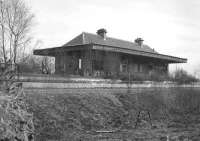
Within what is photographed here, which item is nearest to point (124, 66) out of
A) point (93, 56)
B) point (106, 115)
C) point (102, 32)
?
point (102, 32)

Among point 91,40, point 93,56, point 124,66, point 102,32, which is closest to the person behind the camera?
point 93,56

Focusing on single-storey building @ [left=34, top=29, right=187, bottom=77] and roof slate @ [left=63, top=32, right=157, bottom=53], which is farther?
roof slate @ [left=63, top=32, right=157, bottom=53]

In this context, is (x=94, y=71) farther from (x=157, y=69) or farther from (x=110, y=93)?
(x=157, y=69)

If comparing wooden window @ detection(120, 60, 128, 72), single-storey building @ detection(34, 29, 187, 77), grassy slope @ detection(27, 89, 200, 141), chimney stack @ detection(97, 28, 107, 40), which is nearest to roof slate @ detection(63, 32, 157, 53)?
single-storey building @ detection(34, 29, 187, 77)

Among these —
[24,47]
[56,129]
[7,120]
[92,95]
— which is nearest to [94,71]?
[24,47]

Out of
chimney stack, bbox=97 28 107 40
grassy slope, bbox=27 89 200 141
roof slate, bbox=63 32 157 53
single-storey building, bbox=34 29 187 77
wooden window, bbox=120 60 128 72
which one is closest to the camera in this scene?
grassy slope, bbox=27 89 200 141

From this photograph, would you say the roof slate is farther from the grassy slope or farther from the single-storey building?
the grassy slope

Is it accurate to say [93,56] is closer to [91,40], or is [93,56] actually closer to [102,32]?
[91,40]

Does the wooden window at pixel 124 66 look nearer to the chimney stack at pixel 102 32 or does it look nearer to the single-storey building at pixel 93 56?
the single-storey building at pixel 93 56

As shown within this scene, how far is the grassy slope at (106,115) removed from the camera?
42.8ft

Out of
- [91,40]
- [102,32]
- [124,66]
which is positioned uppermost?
[102,32]

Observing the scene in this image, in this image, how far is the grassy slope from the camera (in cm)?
1303

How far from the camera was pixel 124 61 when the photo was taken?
Result: 114ft

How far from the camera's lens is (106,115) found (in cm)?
1664
